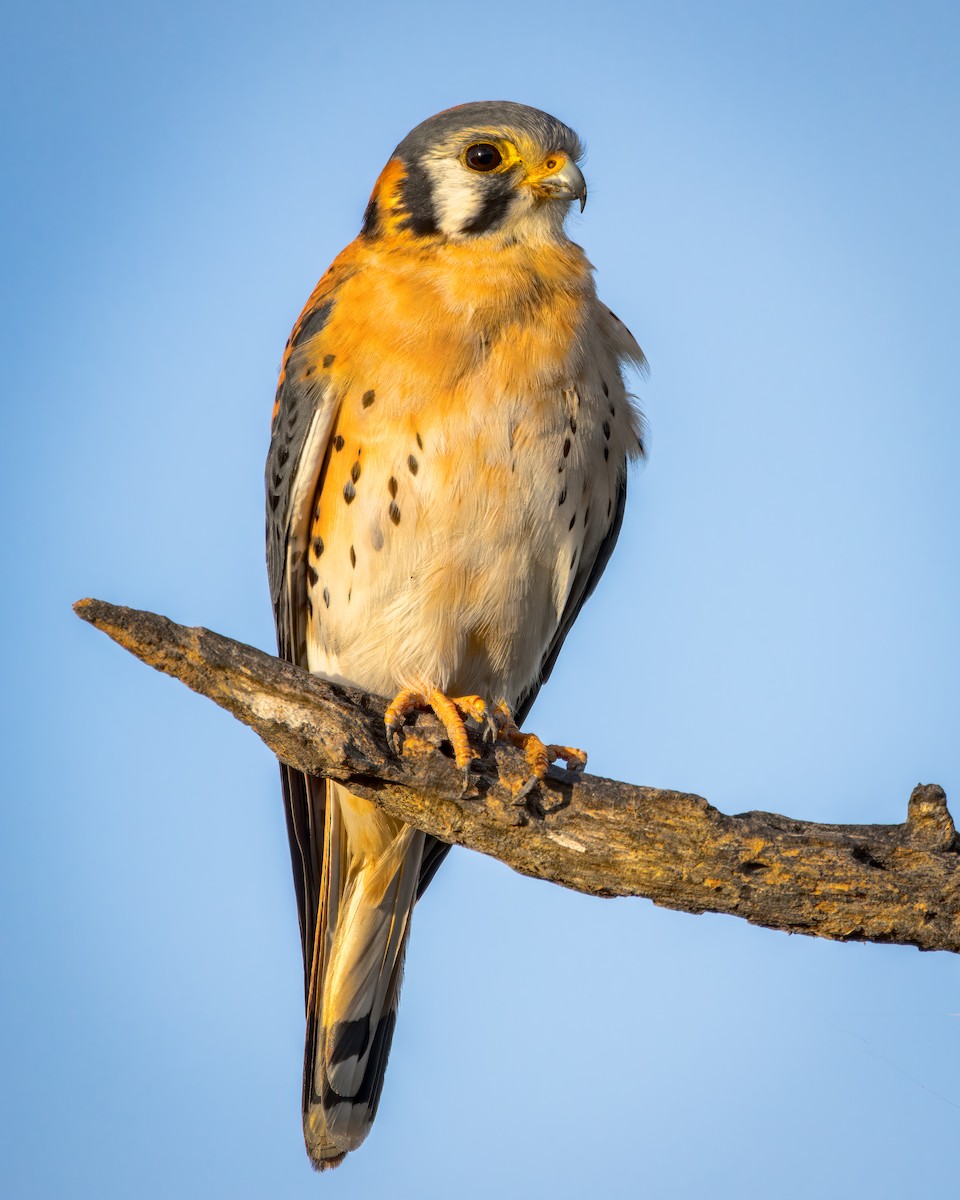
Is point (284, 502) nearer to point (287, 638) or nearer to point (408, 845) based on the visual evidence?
point (287, 638)

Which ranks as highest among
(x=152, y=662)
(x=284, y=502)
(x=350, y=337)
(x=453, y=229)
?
(x=453, y=229)

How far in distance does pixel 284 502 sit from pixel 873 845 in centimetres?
216

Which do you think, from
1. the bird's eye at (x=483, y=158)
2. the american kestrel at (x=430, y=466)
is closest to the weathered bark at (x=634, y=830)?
the american kestrel at (x=430, y=466)

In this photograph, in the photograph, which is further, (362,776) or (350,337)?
(350,337)

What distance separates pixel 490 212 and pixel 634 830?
2.08m

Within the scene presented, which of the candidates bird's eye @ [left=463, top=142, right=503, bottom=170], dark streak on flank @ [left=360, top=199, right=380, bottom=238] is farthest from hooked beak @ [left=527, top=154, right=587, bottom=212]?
dark streak on flank @ [left=360, top=199, right=380, bottom=238]

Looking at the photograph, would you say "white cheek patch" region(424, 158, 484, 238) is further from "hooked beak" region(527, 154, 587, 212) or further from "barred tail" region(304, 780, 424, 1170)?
"barred tail" region(304, 780, 424, 1170)

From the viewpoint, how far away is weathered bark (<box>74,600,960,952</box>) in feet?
10.4


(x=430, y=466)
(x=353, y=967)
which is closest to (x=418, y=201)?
(x=430, y=466)

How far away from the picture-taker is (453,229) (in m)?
4.14

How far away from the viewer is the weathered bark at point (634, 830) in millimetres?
3166

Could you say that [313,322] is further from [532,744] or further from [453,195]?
[532,744]

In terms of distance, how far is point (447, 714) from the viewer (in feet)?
12.0

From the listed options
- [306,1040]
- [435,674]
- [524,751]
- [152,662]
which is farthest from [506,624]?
[306,1040]
